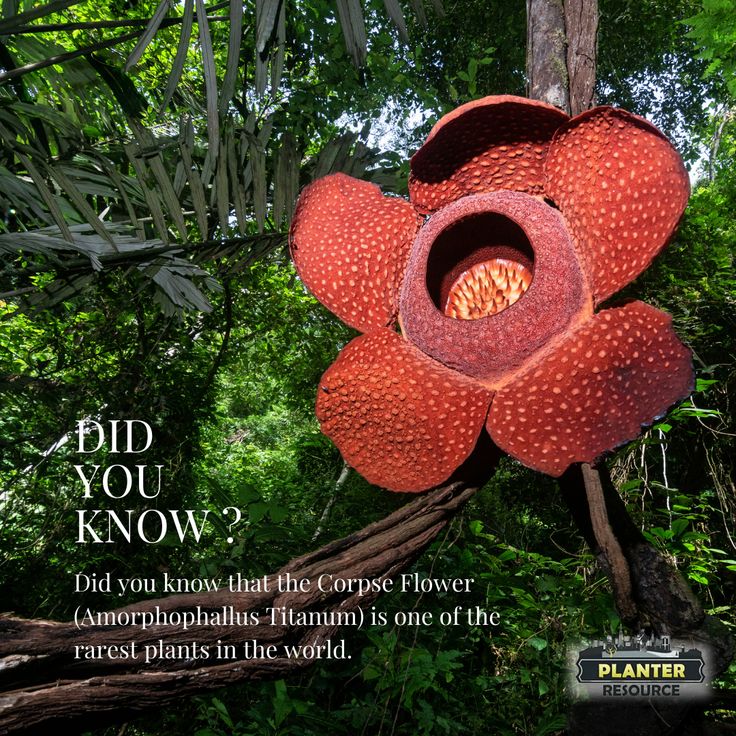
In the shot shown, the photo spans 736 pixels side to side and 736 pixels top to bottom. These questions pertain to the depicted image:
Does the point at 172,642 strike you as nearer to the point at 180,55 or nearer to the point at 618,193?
the point at 180,55

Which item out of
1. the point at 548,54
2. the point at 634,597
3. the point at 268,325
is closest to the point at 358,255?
the point at 548,54

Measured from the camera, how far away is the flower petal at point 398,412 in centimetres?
70

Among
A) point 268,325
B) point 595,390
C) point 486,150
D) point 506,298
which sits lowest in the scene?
point 595,390

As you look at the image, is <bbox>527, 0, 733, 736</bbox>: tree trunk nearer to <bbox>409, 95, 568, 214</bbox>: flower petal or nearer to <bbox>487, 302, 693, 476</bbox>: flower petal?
<bbox>487, 302, 693, 476</bbox>: flower petal

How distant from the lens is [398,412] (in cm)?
73

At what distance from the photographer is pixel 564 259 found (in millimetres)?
707

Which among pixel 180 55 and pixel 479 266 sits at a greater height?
pixel 180 55

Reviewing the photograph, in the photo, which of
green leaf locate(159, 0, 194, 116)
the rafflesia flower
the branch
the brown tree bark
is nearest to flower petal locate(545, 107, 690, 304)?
the rafflesia flower

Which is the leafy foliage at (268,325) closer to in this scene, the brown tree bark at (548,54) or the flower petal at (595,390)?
the brown tree bark at (548,54)

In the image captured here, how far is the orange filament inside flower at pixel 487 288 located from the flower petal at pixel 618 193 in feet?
0.28

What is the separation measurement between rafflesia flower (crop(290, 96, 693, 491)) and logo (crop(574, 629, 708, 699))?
0.26 m

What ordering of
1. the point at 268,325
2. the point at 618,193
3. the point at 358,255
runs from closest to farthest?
the point at 618,193
the point at 358,255
the point at 268,325

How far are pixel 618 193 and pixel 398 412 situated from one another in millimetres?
389

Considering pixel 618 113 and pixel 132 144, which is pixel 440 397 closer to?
pixel 618 113
